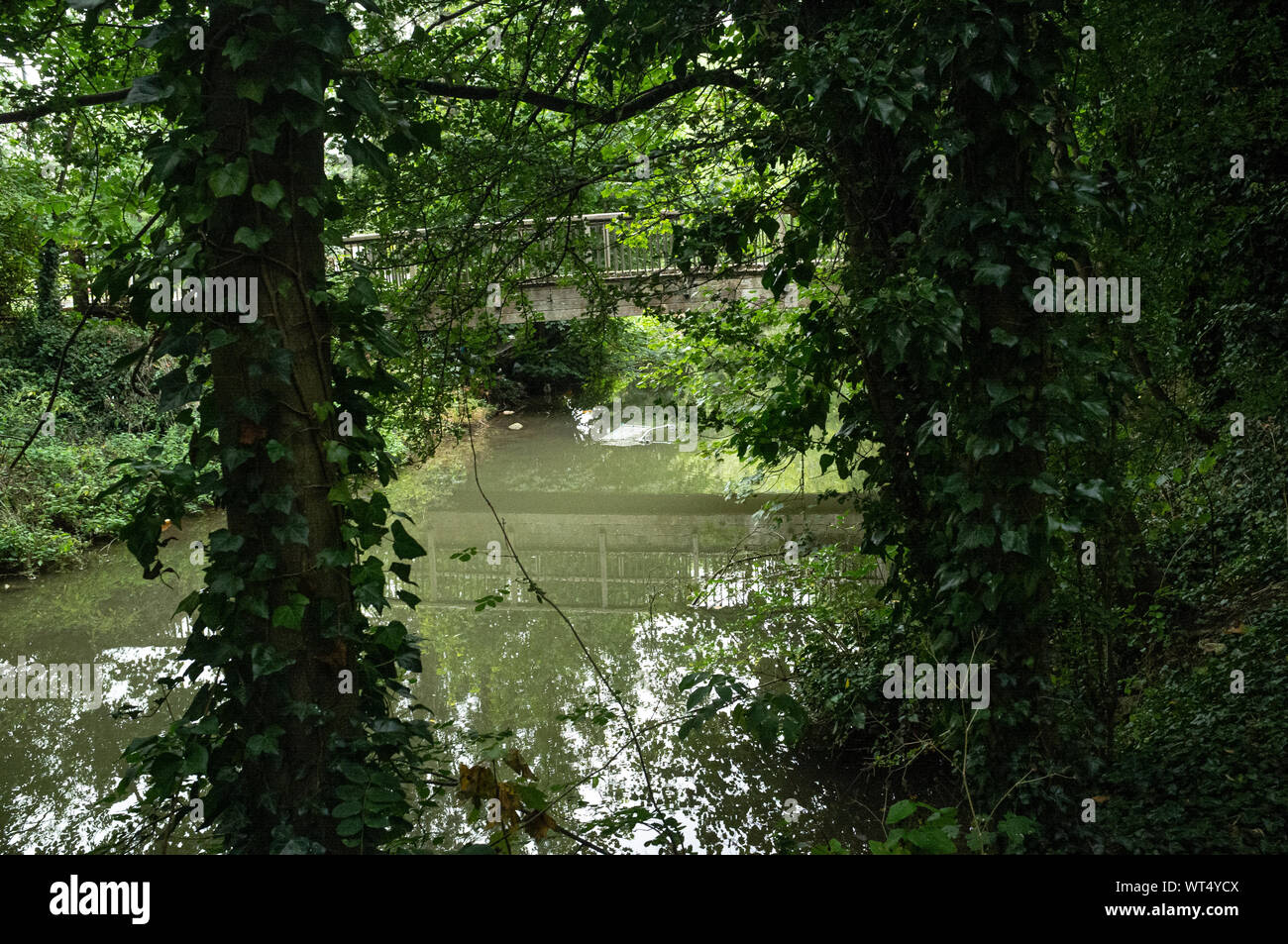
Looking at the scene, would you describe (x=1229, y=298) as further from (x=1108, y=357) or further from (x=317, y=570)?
(x=317, y=570)

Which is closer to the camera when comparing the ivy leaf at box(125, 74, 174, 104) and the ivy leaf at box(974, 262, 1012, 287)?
the ivy leaf at box(125, 74, 174, 104)

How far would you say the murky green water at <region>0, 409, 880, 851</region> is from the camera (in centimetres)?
484

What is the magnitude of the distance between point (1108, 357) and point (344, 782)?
268 centimetres

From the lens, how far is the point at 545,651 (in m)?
7.27

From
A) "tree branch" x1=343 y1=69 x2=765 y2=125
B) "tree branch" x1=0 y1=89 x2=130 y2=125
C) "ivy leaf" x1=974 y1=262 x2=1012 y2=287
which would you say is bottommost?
"ivy leaf" x1=974 y1=262 x2=1012 y2=287

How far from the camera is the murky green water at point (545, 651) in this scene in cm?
484

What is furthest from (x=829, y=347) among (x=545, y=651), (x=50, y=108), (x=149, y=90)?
(x=545, y=651)

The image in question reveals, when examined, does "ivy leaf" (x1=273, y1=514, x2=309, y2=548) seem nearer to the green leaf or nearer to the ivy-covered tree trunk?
the ivy-covered tree trunk

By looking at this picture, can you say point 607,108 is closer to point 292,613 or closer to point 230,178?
point 230,178

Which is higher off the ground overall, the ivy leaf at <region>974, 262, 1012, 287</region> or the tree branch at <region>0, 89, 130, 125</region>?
the tree branch at <region>0, 89, 130, 125</region>

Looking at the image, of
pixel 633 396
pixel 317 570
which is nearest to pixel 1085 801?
pixel 317 570

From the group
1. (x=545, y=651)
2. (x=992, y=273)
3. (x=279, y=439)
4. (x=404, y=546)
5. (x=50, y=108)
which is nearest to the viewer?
(x=279, y=439)

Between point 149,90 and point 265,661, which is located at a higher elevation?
point 149,90

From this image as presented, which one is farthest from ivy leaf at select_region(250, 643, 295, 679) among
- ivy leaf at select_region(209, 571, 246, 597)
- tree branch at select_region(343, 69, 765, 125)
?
tree branch at select_region(343, 69, 765, 125)
